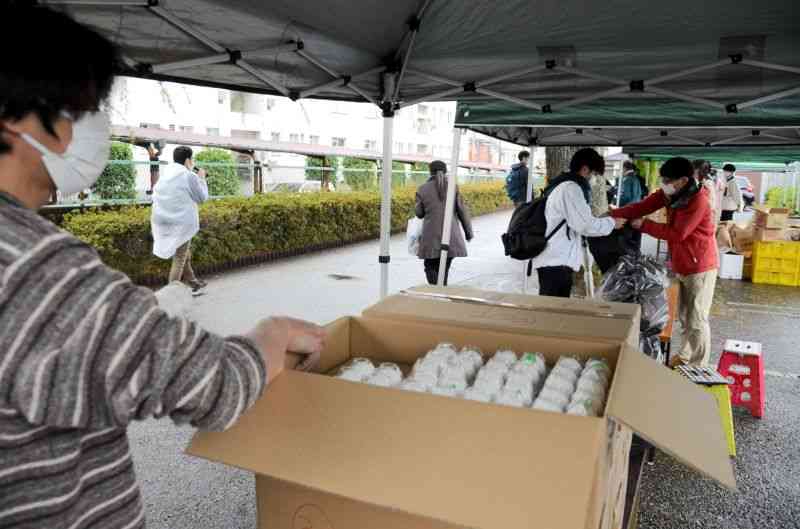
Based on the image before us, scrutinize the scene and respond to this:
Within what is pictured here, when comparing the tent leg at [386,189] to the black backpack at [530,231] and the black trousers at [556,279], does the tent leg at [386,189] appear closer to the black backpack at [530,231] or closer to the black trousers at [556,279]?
the black backpack at [530,231]

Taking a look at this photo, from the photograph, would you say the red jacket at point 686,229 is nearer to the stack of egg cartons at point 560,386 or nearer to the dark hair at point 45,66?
the stack of egg cartons at point 560,386

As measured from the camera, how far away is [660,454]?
3.79 metres

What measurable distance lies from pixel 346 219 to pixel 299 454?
37.3 ft

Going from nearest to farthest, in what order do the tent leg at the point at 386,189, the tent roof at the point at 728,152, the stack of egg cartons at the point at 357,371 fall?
the stack of egg cartons at the point at 357,371, the tent leg at the point at 386,189, the tent roof at the point at 728,152

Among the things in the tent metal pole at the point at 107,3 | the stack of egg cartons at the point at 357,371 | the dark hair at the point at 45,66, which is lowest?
the stack of egg cartons at the point at 357,371

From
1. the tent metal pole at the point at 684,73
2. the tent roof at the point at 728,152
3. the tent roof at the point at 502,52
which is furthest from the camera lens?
the tent roof at the point at 728,152

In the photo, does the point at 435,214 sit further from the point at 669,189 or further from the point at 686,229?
the point at 686,229

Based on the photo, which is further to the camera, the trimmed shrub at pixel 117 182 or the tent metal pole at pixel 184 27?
the trimmed shrub at pixel 117 182

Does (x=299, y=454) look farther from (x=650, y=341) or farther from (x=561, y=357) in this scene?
(x=650, y=341)

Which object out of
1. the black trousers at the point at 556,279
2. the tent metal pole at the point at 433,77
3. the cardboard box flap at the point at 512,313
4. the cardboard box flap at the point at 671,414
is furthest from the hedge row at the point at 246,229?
the cardboard box flap at the point at 671,414

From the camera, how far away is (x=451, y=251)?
22.0ft

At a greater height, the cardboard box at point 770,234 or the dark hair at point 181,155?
the dark hair at point 181,155

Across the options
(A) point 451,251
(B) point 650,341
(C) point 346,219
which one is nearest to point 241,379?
(B) point 650,341

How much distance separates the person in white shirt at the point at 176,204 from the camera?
22.1 feet
